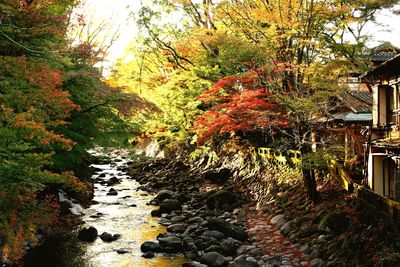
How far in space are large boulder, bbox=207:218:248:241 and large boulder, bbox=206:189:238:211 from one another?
3.86 metres

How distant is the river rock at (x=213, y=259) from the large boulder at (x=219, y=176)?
12.3 m

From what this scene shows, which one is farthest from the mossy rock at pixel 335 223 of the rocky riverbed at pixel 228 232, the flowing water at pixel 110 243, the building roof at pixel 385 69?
the building roof at pixel 385 69

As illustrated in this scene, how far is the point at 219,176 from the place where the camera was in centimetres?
2525

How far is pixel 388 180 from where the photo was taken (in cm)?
1434

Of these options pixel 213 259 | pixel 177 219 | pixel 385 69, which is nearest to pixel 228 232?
pixel 213 259

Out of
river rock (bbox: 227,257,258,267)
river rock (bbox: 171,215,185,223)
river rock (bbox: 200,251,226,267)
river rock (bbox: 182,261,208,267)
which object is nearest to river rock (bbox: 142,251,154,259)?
river rock (bbox: 182,261,208,267)

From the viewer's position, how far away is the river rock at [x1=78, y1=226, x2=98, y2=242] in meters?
15.1

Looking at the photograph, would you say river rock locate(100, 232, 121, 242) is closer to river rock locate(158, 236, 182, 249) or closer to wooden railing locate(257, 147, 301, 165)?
river rock locate(158, 236, 182, 249)

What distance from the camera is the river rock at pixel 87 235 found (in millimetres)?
15085

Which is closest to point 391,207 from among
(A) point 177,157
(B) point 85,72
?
(B) point 85,72

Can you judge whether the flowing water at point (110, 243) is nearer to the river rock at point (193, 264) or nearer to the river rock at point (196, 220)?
the river rock at point (193, 264)

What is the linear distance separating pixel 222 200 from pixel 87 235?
24.6 feet

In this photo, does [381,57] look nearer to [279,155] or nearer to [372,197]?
[279,155]

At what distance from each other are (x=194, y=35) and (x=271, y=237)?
12304 millimetres
